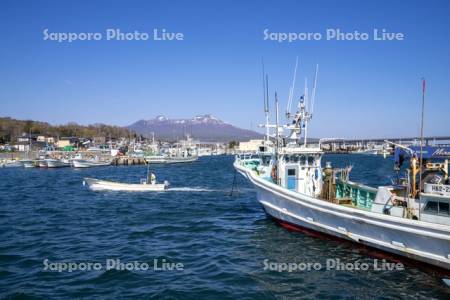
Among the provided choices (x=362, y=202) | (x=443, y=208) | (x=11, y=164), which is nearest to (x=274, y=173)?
(x=362, y=202)

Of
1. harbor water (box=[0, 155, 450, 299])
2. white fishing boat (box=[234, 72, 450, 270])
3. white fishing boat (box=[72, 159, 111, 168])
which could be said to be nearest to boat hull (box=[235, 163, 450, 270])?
white fishing boat (box=[234, 72, 450, 270])

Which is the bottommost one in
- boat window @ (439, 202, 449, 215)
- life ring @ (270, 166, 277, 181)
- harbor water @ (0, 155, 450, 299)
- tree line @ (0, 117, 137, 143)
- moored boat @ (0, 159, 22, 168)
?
harbor water @ (0, 155, 450, 299)

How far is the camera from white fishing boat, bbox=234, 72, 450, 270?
12.7 metres

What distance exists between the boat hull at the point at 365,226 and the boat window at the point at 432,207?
80 cm

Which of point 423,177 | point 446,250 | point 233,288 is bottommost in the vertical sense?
point 233,288

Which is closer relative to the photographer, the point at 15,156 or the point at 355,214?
the point at 355,214

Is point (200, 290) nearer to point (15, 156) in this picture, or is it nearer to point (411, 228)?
point (411, 228)

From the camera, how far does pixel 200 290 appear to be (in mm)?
11891

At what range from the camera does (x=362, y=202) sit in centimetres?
1880

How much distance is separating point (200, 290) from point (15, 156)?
12345 centimetres

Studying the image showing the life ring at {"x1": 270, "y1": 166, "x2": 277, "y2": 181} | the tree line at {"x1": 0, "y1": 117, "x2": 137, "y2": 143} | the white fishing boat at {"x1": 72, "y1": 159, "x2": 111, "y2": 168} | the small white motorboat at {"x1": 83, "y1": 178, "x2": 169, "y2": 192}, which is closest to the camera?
the life ring at {"x1": 270, "y1": 166, "x2": 277, "y2": 181}

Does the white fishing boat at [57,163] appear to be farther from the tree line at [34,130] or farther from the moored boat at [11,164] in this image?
the tree line at [34,130]

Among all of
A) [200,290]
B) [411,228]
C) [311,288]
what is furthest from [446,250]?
[200,290]

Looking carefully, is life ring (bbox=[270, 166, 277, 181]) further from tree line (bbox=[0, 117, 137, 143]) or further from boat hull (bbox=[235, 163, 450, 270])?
tree line (bbox=[0, 117, 137, 143])
